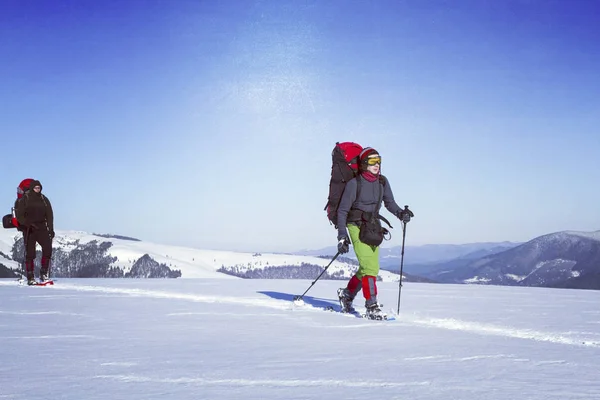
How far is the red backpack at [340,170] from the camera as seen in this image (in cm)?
829

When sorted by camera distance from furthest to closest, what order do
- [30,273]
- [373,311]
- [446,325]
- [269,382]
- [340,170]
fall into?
[30,273] → [340,170] → [373,311] → [446,325] → [269,382]

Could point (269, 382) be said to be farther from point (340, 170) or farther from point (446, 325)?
point (340, 170)

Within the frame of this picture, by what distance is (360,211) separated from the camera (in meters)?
8.16

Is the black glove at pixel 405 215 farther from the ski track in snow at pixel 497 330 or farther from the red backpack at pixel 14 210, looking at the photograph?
the red backpack at pixel 14 210

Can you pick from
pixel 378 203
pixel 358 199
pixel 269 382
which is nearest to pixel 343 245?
pixel 358 199

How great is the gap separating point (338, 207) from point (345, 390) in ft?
16.5

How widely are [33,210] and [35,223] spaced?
1.08 ft

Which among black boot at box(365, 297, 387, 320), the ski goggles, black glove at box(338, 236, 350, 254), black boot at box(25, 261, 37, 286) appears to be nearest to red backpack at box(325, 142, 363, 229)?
the ski goggles

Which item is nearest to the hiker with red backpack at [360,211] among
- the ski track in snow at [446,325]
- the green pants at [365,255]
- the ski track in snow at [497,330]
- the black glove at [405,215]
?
the green pants at [365,255]

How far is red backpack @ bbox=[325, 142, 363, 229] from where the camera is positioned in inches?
326

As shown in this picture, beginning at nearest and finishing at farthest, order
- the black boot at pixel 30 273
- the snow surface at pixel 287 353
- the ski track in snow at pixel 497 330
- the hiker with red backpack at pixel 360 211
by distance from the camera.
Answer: the snow surface at pixel 287 353 → the ski track in snow at pixel 497 330 → the hiker with red backpack at pixel 360 211 → the black boot at pixel 30 273

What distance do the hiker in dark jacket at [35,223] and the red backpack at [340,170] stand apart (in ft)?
28.5

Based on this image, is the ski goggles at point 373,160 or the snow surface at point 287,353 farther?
the ski goggles at point 373,160

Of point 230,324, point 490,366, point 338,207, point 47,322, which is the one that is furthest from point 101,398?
point 338,207
